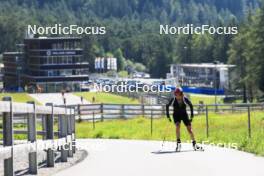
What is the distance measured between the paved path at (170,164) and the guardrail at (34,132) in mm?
447

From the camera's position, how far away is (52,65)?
150 meters

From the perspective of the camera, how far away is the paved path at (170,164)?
452 inches

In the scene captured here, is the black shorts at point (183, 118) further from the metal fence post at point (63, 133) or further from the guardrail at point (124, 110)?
the guardrail at point (124, 110)

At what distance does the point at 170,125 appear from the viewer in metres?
31.3

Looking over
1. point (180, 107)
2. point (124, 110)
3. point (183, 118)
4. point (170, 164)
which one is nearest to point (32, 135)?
point (170, 164)

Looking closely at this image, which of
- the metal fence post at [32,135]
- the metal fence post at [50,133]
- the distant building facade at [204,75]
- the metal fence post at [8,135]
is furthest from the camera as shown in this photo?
the distant building facade at [204,75]

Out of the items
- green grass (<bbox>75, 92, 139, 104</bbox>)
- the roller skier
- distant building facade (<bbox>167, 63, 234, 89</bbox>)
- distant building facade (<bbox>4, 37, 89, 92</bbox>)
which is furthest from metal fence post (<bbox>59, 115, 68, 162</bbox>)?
distant building facade (<bbox>4, 37, 89, 92</bbox>)

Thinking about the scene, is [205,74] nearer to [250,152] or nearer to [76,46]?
[76,46]

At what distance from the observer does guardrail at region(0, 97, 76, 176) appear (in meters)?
8.46

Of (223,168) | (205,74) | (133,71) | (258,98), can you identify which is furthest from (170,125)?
(133,71)

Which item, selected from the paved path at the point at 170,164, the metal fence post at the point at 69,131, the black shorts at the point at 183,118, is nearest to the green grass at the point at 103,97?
the black shorts at the point at 183,118

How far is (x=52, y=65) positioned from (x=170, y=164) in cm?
13768

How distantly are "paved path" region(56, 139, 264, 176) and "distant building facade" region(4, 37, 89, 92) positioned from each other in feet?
425

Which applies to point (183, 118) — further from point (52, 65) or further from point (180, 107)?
point (52, 65)
